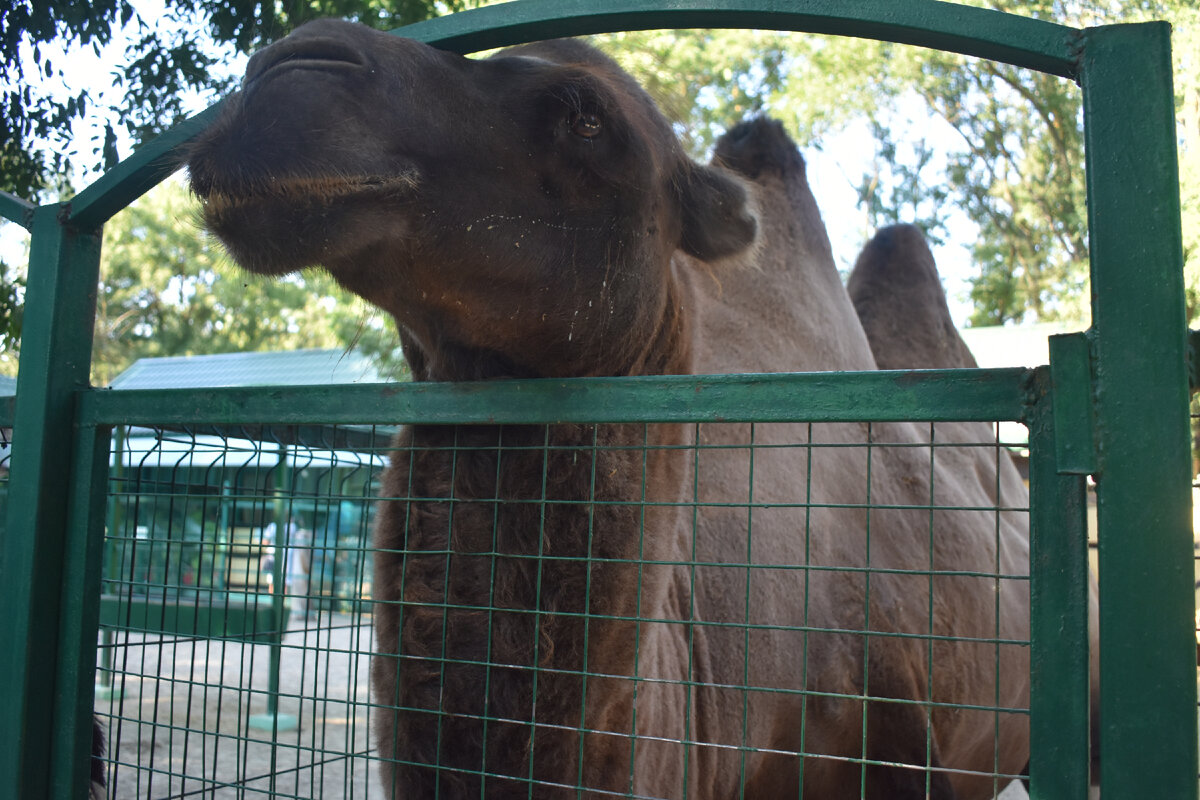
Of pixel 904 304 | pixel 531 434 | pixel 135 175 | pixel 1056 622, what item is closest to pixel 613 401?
pixel 531 434

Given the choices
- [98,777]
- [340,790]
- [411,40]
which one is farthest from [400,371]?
[340,790]

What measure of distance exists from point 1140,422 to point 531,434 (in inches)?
48.5

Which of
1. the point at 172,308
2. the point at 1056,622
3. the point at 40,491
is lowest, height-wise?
the point at 1056,622

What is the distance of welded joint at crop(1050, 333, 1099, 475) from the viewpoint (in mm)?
1294

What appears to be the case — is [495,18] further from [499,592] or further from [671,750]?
[671,750]

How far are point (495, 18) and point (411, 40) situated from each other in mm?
185

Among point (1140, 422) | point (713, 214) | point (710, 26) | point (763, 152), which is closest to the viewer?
point (1140, 422)

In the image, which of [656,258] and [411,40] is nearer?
[411,40]

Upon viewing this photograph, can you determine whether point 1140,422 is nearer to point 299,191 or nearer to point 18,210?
point 299,191

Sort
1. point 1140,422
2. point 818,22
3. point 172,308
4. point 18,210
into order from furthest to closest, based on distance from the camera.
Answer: point 172,308, point 18,210, point 818,22, point 1140,422

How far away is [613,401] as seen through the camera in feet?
5.55

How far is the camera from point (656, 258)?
243 centimetres

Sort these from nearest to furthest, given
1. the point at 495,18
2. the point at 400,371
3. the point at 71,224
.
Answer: the point at 495,18
the point at 71,224
the point at 400,371

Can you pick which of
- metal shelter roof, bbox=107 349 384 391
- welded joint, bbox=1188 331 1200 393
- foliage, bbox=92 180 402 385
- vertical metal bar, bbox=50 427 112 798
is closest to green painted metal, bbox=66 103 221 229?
vertical metal bar, bbox=50 427 112 798
